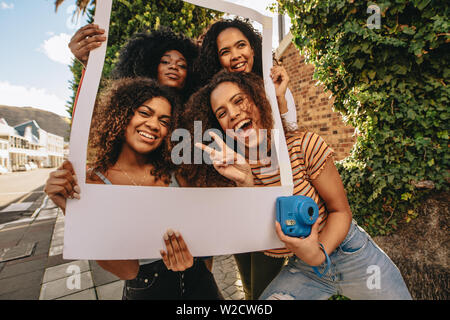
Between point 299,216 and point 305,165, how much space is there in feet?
0.76

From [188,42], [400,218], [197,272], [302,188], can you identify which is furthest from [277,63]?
[400,218]

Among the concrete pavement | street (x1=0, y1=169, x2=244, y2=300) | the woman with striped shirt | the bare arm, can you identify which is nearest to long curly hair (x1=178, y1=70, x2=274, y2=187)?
the woman with striped shirt

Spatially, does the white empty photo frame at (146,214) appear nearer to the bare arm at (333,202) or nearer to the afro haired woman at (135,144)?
the afro haired woman at (135,144)

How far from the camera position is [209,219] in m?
0.66

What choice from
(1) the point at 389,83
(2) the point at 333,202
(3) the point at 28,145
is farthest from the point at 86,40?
(3) the point at 28,145

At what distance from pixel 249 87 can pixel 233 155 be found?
0.26 m

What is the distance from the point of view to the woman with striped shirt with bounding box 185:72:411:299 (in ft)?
2.44

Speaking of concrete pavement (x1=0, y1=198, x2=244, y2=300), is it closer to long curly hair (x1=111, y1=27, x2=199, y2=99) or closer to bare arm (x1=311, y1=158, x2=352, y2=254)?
bare arm (x1=311, y1=158, x2=352, y2=254)

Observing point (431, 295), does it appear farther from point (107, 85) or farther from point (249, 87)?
point (107, 85)

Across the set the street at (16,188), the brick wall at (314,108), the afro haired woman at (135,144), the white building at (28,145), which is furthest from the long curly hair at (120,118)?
the white building at (28,145)

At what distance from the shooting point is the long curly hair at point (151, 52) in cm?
76

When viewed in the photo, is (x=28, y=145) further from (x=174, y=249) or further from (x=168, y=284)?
(x=174, y=249)

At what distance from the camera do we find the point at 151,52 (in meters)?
0.82

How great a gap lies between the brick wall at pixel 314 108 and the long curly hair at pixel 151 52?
8.50 ft
